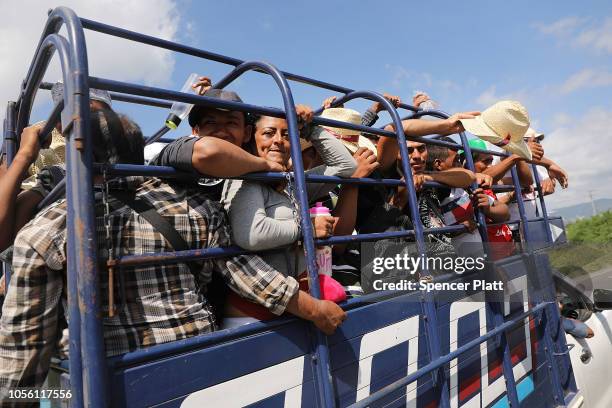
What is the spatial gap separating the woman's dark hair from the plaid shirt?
9 cm

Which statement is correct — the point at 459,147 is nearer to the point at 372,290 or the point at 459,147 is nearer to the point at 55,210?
the point at 372,290

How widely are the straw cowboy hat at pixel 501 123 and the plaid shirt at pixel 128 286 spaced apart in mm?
1631

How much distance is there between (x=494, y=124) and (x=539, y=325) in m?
1.48

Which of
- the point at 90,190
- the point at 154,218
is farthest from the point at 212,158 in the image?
the point at 90,190

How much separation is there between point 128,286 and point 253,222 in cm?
45

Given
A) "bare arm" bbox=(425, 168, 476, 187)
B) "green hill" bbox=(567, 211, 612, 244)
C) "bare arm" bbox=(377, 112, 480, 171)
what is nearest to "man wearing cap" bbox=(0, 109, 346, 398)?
"bare arm" bbox=(377, 112, 480, 171)

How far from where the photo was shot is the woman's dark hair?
1.30 metres

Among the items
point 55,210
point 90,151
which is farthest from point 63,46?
point 55,210

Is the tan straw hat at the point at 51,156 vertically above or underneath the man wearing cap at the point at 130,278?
above

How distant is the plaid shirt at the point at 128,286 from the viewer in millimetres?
1235

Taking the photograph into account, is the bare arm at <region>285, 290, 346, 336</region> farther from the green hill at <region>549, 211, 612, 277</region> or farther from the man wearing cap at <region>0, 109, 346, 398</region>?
the green hill at <region>549, 211, 612, 277</region>

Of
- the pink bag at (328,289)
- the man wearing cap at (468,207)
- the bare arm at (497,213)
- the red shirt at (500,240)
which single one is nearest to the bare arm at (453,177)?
the man wearing cap at (468,207)

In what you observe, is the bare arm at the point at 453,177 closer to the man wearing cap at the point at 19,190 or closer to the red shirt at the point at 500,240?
the red shirt at the point at 500,240

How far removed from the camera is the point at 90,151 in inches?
46.9
